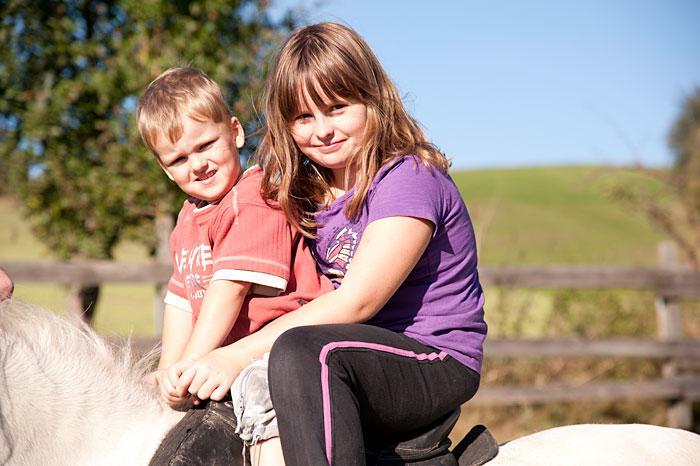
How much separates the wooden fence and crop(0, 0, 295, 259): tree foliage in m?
3.20

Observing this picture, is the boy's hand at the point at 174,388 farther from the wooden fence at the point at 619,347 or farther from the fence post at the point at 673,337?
the fence post at the point at 673,337

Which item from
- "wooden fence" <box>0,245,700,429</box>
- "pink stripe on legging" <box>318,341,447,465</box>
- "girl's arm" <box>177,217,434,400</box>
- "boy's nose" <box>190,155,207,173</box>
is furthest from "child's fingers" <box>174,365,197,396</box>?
"wooden fence" <box>0,245,700,429</box>

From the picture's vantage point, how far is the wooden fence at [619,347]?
22.6 ft

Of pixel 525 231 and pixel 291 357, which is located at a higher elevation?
pixel 291 357

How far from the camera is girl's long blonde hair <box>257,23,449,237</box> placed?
76.0 inches

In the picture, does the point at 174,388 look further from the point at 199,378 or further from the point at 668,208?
the point at 668,208

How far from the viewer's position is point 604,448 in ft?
6.84

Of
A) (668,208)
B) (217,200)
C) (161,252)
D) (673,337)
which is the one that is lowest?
(673,337)

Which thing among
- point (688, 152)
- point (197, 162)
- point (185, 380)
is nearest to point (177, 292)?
point (197, 162)

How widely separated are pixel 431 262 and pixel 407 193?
0.21 metres

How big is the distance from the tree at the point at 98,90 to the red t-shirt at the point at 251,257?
4.41 meters

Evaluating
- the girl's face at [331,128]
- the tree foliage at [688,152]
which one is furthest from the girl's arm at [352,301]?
the tree foliage at [688,152]

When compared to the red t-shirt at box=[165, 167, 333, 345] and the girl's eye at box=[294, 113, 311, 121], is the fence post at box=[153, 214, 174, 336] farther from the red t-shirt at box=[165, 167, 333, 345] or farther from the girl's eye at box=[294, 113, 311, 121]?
the girl's eye at box=[294, 113, 311, 121]

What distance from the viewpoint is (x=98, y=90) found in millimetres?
6680
